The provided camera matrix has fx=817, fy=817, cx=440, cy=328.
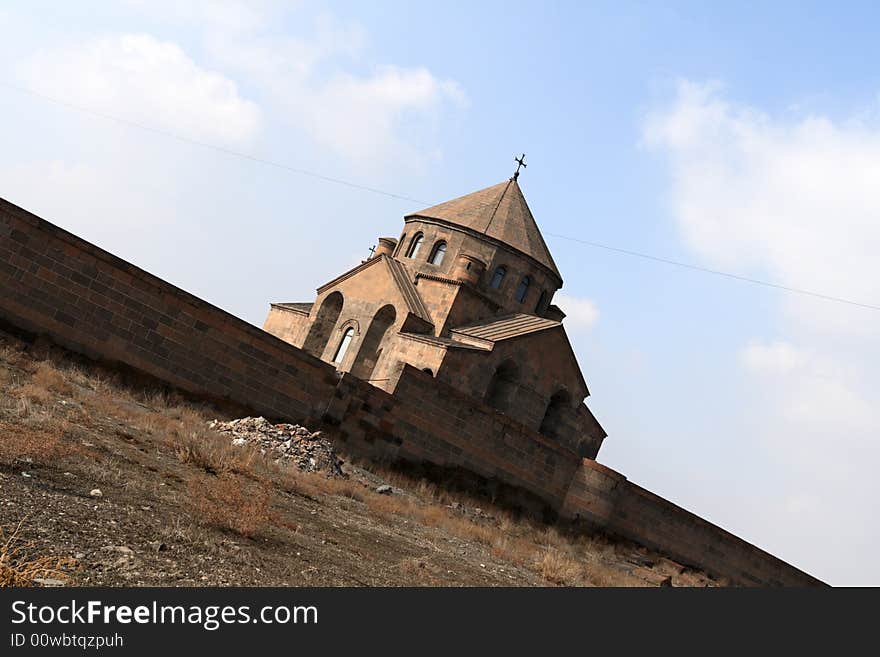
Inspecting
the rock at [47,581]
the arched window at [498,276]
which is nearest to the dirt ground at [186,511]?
the rock at [47,581]

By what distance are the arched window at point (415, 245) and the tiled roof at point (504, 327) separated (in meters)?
3.72

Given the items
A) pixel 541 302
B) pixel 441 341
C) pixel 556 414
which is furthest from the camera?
pixel 541 302

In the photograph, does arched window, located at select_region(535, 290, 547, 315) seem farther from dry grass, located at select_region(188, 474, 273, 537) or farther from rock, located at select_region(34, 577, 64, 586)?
rock, located at select_region(34, 577, 64, 586)

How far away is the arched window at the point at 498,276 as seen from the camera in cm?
2584

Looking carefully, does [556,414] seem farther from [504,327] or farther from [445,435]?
[445,435]

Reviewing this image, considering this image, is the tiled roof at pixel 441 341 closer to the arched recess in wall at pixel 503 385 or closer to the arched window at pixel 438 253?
the arched recess in wall at pixel 503 385

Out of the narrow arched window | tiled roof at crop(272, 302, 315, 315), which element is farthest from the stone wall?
tiled roof at crop(272, 302, 315, 315)

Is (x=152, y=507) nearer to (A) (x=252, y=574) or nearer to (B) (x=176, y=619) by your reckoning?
(A) (x=252, y=574)

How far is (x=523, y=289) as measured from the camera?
26453 millimetres

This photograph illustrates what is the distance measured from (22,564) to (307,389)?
34.6ft

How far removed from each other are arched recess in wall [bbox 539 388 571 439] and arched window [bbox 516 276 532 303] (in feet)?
13.0

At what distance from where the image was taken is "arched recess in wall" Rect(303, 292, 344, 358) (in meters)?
25.7

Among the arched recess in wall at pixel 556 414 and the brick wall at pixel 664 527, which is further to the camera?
the arched recess in wall at pixel 556 414

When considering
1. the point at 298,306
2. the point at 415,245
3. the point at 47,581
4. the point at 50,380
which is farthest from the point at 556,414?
the point at 47,581
